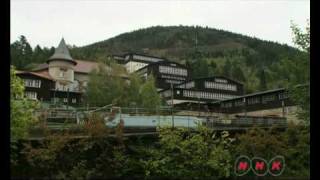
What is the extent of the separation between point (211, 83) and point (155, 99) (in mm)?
16740

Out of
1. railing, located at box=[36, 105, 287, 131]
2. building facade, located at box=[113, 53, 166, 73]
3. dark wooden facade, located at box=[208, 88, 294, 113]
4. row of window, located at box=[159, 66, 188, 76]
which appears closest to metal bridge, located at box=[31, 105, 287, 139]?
railing, located at box=[36, 105, 287, 131]

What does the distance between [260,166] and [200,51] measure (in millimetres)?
78428

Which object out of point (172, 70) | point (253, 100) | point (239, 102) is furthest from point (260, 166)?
point (172, 70)

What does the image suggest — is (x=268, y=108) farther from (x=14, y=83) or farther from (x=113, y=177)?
(x=14, y=83)

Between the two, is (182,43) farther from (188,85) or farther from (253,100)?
(253,100)

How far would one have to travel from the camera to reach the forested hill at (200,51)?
5612 centimetres

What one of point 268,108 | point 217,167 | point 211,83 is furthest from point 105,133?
point 211,83

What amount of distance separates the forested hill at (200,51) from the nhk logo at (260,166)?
106 feet

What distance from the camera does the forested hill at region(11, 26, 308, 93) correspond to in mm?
56125

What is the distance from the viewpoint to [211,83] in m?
48.0

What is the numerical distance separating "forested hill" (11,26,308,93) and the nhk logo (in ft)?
106

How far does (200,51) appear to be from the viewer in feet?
298
